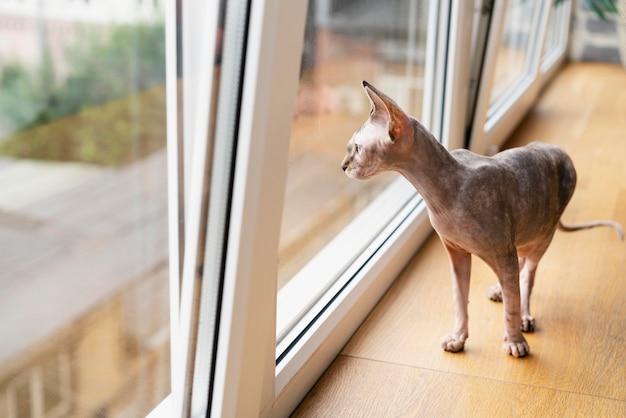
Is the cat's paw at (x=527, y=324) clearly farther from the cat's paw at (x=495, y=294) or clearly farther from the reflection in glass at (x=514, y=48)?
the reflection in glass at (x=514, y=48)

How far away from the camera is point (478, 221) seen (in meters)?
1.31

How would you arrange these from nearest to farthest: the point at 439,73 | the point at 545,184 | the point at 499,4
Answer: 1. the point at 545,184
2. the point at 439,73
3. the point at 499,4

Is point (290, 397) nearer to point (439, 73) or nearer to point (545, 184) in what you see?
point (545, 184)

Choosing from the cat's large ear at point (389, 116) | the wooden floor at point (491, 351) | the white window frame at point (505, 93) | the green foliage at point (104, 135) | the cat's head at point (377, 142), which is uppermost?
the green foliage at point (104, 135)

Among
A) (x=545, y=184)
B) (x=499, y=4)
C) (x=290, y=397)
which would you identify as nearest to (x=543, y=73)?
(x=499, y=4)

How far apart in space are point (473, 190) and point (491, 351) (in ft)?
1.31

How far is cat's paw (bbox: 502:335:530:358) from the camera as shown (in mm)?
1498

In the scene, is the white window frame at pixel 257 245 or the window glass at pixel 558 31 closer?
the white window frame at pixel 257 245

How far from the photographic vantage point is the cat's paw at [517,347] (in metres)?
1.50

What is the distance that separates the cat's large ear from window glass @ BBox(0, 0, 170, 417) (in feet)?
1.21

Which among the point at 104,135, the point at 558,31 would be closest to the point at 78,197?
the point at 104,135

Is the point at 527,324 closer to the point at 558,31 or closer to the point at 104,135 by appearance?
the point at 104,135

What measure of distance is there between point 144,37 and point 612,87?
381cm

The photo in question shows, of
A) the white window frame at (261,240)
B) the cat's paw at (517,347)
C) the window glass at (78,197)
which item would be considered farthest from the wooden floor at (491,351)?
the window glass at (78,197)
